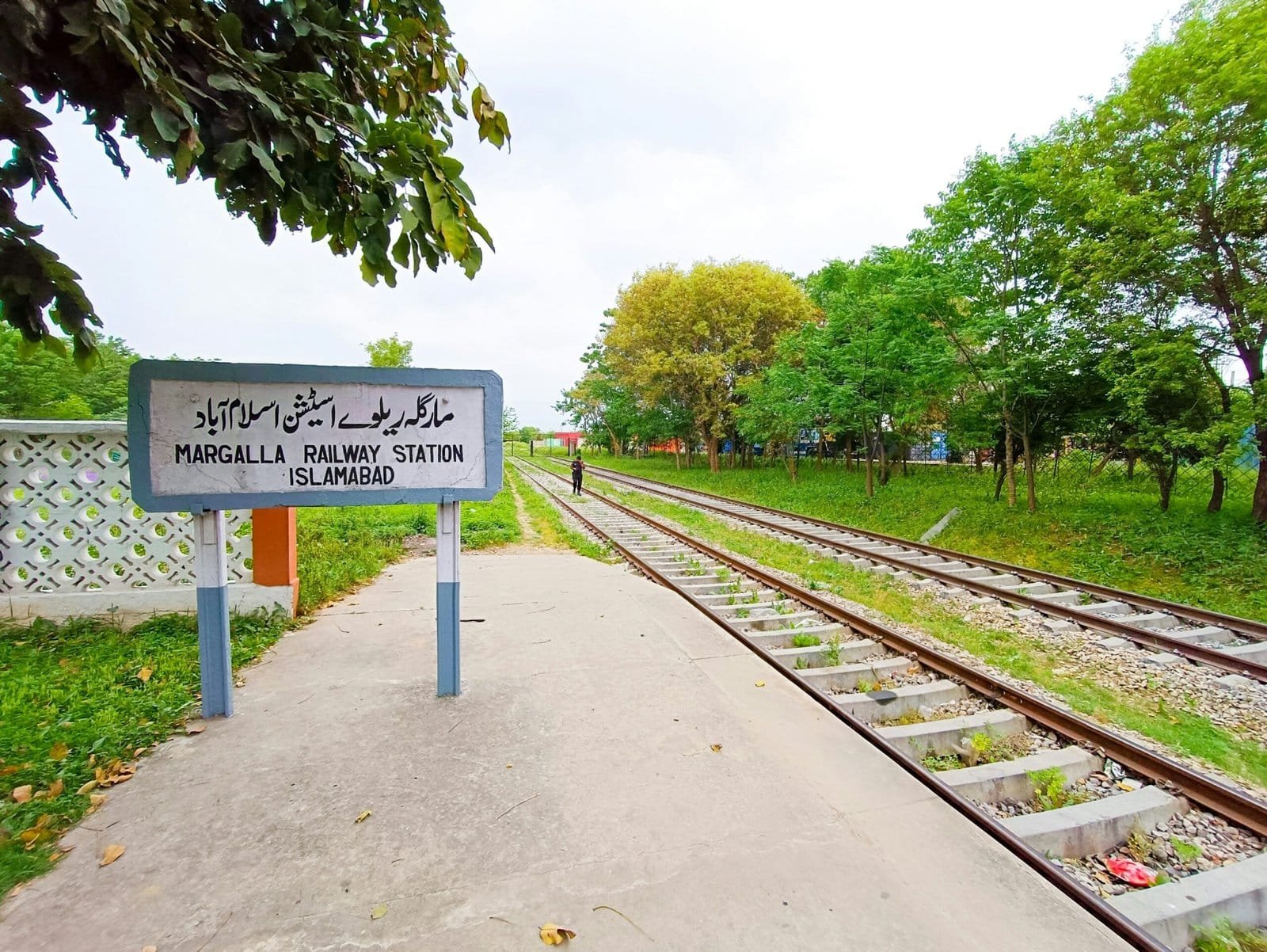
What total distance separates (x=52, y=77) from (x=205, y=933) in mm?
3128

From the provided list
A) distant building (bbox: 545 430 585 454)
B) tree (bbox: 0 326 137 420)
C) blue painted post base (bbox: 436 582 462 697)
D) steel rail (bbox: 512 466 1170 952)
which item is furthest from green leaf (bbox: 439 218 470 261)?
distant building (bbox: 545 430 585 454)

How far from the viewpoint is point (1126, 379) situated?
28.2 ft

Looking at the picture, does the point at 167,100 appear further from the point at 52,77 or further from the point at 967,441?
the point at 967,441

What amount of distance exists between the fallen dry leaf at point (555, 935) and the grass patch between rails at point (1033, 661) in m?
4.06

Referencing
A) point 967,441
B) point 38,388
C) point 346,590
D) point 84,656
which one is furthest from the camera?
point 38,388

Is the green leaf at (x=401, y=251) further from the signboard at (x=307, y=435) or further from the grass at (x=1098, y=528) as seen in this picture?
the grass at (x=1098, y=528)

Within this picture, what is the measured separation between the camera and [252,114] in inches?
85.5

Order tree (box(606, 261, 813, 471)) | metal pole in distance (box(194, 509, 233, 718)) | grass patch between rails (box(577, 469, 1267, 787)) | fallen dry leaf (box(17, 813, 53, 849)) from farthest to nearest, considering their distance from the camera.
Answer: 1. tree (box(606, 261, 813, 471))
2. grass patch between rails (box(577, 469, 1267, 787))
3. metal pole in distance (box(194, 509, 233, 718))
4. fallen dry leaf (box(17, 813, 53, 849))

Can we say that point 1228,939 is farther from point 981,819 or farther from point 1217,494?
point 1217,494

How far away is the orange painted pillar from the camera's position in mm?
5223

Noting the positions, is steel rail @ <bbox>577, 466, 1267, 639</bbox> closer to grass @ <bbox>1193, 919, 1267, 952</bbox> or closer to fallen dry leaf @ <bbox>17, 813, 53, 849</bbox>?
grass @ <bbox>1193, 919, 1267, 952</bbox>

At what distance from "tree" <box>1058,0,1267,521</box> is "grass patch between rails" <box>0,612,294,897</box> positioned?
11788 millimetres

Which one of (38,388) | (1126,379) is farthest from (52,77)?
(38,388)

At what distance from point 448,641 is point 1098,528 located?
1138 centimetres
